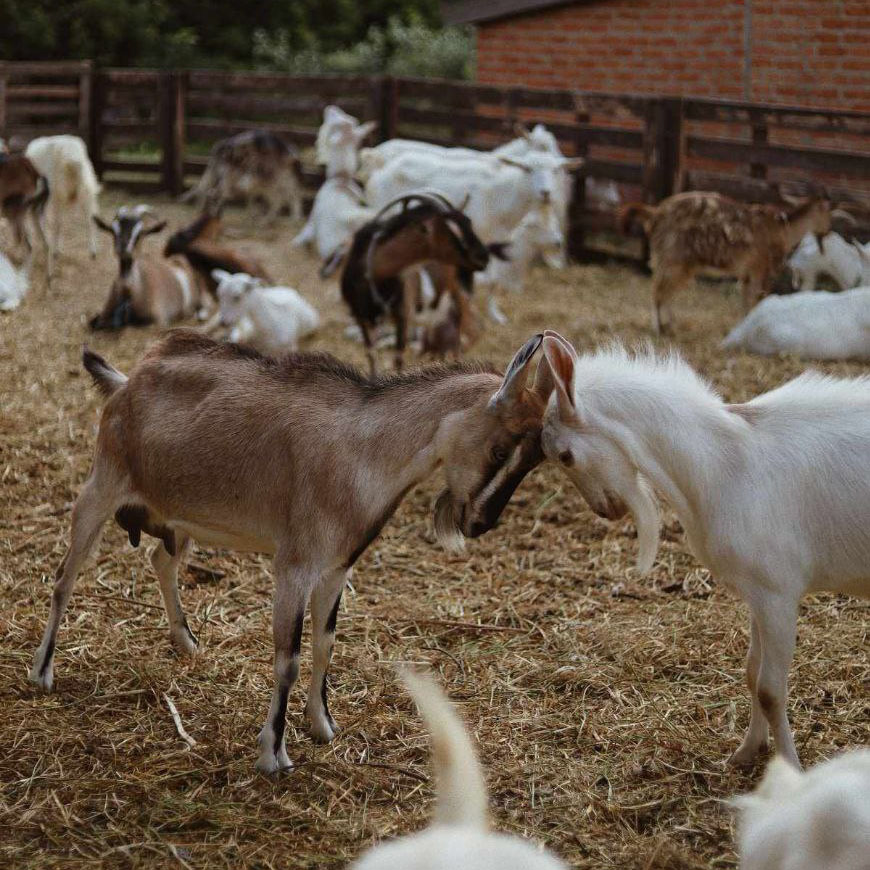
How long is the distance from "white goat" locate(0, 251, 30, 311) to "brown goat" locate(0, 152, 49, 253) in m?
0.56

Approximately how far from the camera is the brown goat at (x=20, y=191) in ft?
33.8

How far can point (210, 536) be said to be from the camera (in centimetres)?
379

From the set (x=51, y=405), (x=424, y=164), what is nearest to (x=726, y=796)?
(x=51, y=405)

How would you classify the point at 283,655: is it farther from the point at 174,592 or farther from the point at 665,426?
the point at 665,426

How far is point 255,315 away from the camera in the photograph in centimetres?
859

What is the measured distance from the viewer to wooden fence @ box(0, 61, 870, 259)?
10.9 metres

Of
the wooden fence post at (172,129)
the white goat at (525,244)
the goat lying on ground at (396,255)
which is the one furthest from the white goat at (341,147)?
the goat lying on ground at (396,255)

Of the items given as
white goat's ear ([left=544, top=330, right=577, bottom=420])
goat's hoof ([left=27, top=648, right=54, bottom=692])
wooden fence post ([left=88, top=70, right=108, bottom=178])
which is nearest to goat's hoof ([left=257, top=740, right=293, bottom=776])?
goat's hoof ([left=27, top=648, right=54, bottom=692])

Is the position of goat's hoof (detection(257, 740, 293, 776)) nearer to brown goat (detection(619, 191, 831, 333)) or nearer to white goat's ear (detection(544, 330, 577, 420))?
white goat's ear (detection(544, 330, 577, 420))

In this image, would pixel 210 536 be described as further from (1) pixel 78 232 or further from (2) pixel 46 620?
(1) pixel 78 232

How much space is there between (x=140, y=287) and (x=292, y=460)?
19.9ft

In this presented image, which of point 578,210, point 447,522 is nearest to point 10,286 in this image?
point 578,210

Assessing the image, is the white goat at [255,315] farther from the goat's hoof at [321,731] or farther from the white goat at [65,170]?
the goat's hoof at [321,731]

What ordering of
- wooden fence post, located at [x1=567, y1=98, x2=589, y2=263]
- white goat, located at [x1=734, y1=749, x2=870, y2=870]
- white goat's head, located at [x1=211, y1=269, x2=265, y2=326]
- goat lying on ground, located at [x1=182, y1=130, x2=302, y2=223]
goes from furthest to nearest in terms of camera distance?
goat lying on ground, located at [x1=182, y1=130, x2=302, y2=223] < wooden fence post, located at [x1=567, y1=98, x2=589, y2=263] < white goat's head, located at [x1=211, y1=269, x2=265, y2=326] < white goat, located at [x1=734, y1=749, x2=870, y2=870]
